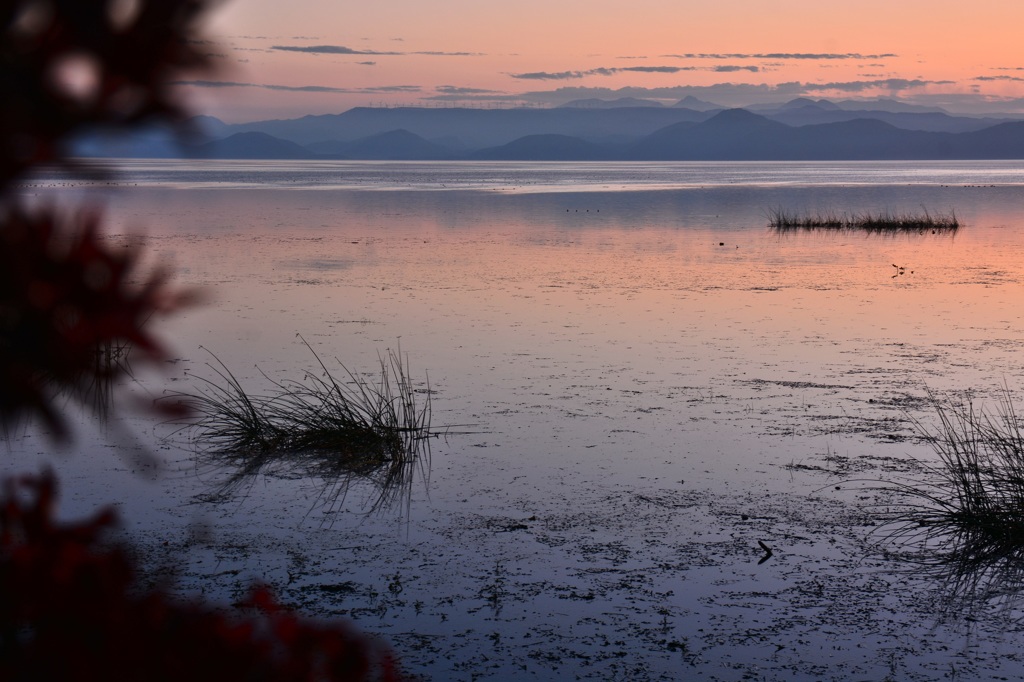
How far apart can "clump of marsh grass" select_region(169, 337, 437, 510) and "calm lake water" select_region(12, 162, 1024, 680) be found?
0.61 ft

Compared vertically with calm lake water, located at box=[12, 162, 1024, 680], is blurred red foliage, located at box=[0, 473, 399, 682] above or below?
above

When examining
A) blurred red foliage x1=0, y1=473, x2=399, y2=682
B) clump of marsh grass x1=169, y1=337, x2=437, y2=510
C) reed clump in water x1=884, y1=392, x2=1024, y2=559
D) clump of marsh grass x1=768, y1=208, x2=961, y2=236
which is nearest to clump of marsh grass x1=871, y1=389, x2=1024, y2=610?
reed clump in water x1=884, y1=392, x2=1024, y2=559

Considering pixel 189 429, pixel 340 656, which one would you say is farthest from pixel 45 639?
pixel 189 429

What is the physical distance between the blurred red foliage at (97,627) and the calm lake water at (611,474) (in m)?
0.28

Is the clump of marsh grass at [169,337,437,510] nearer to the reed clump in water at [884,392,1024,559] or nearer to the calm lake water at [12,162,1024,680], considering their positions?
the calm lake water at [12,162,1024,680]

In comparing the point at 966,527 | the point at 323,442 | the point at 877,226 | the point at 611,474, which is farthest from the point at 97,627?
the point at 877,226

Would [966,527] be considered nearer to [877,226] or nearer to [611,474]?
[611,474]

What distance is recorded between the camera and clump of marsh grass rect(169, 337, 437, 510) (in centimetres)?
856

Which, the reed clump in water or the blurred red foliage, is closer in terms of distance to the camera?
the blurred red foliage

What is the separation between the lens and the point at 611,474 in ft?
28.0

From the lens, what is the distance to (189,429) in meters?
9.84

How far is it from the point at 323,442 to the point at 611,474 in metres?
2.49

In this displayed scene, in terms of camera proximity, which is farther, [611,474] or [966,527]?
[611,474]

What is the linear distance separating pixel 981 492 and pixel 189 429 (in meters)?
6.57
